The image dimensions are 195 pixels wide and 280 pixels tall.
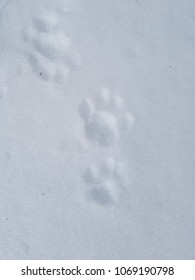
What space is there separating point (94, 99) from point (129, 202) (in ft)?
1.73

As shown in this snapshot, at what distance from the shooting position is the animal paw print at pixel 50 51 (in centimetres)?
174

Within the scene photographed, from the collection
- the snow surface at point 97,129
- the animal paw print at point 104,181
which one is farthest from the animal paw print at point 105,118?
the animal paw print at point 104,181

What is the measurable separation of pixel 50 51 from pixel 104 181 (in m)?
0.70

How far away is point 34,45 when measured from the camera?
5.79 ft

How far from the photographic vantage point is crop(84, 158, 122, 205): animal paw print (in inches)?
64.4

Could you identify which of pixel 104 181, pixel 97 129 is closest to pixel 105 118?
pixel 97 129

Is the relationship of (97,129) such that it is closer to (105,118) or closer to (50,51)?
(105,118)

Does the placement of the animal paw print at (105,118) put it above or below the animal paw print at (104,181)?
above

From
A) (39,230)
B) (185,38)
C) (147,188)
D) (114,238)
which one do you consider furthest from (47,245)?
(185,38)

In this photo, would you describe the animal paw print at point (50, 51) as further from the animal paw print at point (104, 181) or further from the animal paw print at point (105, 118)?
the animal paw print at point (104, 181)

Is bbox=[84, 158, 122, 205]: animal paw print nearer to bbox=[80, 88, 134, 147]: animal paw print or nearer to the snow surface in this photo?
the snow surface

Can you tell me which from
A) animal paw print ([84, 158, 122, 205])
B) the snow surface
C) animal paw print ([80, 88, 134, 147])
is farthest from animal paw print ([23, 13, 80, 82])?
animal paw print ([84, 158, 122, 205])

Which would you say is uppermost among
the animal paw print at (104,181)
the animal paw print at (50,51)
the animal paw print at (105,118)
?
the animal paw print at (50,51)
